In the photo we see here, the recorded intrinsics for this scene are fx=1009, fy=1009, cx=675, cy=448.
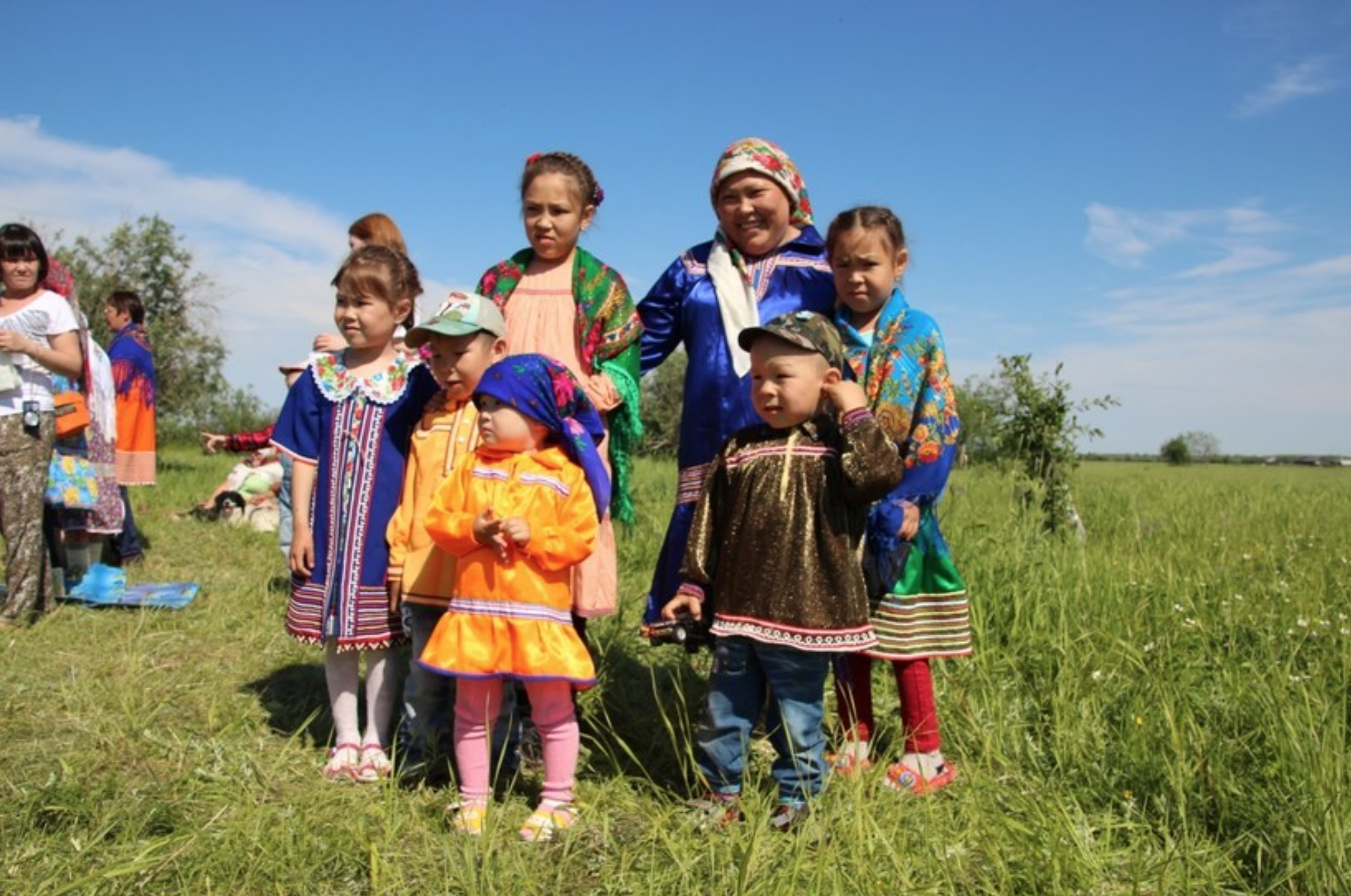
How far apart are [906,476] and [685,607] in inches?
29.0

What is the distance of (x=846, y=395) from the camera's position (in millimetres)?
2607

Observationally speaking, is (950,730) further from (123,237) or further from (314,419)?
(123,237)

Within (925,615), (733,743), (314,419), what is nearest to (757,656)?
(733,743)

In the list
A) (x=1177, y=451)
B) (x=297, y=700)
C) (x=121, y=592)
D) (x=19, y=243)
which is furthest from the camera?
(x=1177, y=451)

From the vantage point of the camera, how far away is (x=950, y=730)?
11.3ft

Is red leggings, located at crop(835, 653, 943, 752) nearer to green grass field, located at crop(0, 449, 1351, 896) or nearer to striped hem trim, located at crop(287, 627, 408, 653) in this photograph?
green grass field, located at crop(0, 449, 1351, 896)

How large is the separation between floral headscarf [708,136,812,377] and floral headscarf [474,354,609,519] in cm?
50

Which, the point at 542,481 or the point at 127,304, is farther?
the point at 127,304

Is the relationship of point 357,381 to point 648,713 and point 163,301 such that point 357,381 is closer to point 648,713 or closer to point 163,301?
point 648,713

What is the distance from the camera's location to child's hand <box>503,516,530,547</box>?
2.69 m

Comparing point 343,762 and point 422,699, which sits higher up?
point 422,699

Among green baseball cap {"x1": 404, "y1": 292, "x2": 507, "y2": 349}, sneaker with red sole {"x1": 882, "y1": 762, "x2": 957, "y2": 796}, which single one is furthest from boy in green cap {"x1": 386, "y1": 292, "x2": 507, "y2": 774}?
sneaker with red sole {"x1": 882, "y1": 762, "x2": 957, "y2": 796}

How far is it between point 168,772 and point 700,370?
203 cm

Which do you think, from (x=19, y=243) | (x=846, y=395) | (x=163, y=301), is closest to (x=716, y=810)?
(x=846, y=395)
